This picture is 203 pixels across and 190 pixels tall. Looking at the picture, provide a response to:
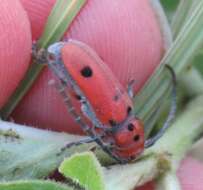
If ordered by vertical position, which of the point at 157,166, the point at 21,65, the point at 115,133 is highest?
the point at 21,65

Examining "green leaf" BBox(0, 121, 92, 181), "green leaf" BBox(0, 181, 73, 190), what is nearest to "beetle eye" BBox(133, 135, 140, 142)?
"green leaf" BBox(0, 121, 92, 181)

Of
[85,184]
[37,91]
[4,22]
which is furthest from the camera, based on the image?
[37,91]

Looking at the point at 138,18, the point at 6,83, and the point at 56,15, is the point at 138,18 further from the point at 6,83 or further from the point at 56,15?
the point at 6,83

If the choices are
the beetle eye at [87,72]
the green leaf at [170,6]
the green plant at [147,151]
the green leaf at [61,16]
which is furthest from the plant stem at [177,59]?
the green leaf at [170,6]

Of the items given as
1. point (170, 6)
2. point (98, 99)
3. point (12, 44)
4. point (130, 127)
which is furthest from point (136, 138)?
point (170, 6)

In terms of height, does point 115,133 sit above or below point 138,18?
below

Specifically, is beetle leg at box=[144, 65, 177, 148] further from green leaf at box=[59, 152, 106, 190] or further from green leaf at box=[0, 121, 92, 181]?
green leaf at box=[59, 152, 106, 190]

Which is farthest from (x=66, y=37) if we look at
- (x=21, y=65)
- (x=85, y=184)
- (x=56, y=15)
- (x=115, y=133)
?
(x=85, y=184)
